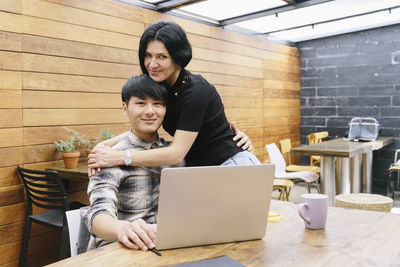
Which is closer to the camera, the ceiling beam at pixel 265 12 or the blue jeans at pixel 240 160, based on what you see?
the blue jeans at pixel 240 160

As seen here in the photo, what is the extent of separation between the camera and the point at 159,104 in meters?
1.51

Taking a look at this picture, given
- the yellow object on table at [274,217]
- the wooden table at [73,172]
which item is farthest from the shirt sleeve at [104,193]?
the wooden table at [73,172]

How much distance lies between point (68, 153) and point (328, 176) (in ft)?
8.36

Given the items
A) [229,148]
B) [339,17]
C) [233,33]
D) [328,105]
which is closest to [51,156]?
[229,148]

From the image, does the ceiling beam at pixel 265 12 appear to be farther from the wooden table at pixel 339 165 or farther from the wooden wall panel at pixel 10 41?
the wooden wall panel at pixel 10 41

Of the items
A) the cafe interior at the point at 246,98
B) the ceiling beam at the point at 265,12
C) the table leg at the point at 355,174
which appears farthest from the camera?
the table leg at the point at 355,174

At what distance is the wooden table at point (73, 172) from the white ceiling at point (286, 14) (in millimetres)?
1663

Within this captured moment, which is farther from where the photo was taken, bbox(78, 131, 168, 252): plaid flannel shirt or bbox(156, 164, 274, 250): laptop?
bbox(78, 131, 168, 252): plaid flannel shirt

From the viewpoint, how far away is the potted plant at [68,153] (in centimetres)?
288

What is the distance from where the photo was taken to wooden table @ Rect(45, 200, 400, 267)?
3.30 feet

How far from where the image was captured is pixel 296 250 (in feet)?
3.58

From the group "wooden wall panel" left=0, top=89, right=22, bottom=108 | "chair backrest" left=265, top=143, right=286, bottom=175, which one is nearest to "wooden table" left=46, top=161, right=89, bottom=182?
"wooden wall panel" left=0, top=89, right=22, bottom=108

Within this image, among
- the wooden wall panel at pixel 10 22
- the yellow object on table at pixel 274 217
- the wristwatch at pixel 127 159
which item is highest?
the wooden wall panel at pixel 10 22

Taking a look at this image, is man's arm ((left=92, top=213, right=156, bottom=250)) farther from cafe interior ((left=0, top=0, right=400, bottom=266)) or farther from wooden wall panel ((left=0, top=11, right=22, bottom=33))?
wooden wall panel ((left=0, top=11, right=22, bottom=33))
